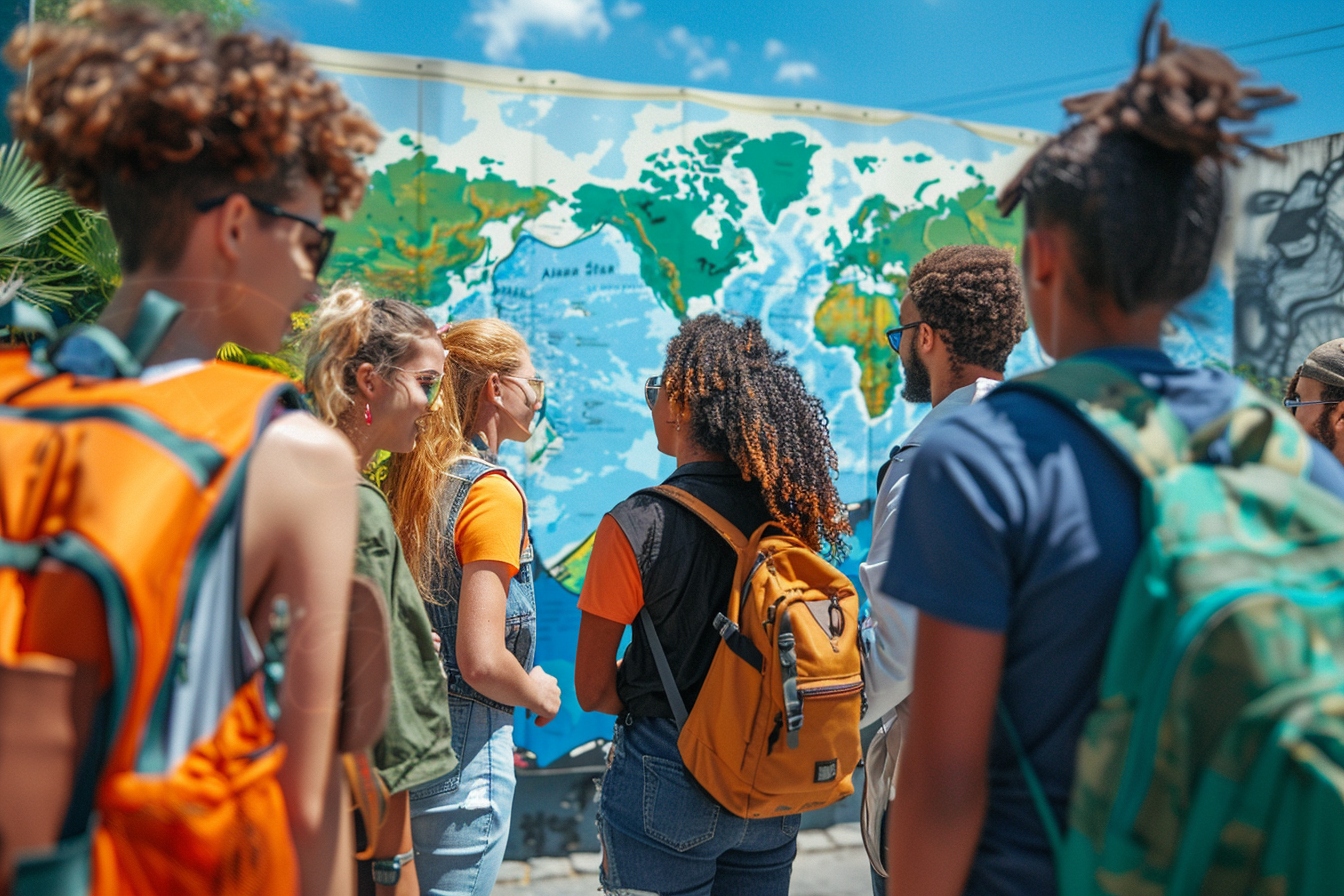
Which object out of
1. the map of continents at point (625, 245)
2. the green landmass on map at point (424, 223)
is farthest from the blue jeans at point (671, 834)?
the green landmass on map at point (424, 223)

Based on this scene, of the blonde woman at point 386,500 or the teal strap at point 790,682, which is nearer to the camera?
the blonde woman at point 386,500

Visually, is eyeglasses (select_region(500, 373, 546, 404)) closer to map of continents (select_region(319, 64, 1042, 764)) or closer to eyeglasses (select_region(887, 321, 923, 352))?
eyeglasses (select_region(887, 321, 923, 352))

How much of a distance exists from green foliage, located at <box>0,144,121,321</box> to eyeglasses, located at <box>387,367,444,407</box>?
4.11 feet

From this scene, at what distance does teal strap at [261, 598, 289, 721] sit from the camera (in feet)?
3.35

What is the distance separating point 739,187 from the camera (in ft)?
16.3

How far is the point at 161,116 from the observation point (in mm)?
1065

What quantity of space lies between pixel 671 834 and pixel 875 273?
12.1 ft

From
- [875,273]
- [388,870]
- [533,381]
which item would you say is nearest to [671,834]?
[388,870]

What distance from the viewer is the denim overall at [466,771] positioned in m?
2.35

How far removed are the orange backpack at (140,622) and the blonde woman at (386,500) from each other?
77 cm

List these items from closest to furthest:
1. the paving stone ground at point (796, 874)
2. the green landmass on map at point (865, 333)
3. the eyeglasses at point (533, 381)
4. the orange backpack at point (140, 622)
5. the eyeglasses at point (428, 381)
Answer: the orange backpack at point (140, 622) < the eyeglasses at point (428, 381) < the eyeglasses at point (533, 381) < the paving stone ground at point (796, 874) < the green landmass on map at point (865, 333)

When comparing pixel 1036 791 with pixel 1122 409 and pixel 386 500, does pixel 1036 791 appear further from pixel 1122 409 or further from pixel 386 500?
pixel 386 500

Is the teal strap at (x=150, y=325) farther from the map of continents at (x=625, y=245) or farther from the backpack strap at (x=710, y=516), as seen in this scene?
the map of continents at (x=625, y=245)

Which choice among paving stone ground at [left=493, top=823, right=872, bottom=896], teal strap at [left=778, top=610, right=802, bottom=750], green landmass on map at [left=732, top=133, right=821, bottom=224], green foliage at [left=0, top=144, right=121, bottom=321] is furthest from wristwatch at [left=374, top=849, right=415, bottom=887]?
green landmass on map at [left=732, top=133, right=821, bottom=224]
